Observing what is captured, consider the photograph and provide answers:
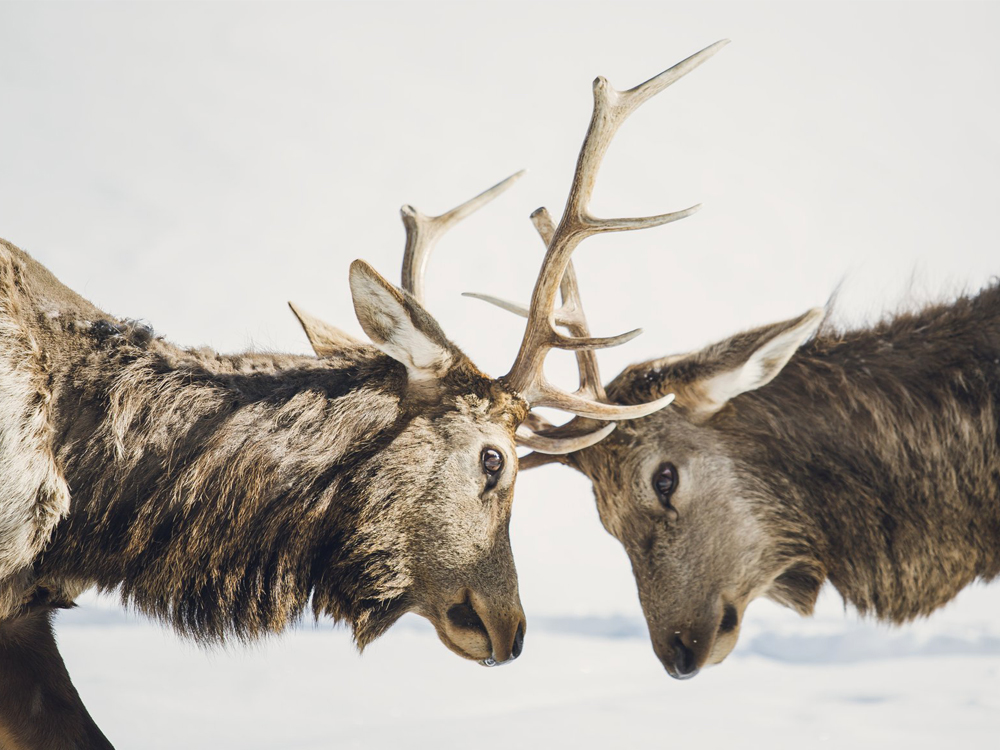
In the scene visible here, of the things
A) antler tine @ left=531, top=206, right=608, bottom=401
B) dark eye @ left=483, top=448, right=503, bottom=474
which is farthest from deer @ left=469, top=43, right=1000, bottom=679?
dark eye @ left=483, top=448, right=503, bottom=474

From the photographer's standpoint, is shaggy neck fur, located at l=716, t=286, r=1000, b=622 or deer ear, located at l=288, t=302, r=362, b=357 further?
deer ear, located at l=288, t=302, r=362, b=357

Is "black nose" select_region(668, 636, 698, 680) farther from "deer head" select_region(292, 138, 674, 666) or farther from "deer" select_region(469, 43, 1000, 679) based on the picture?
"deer head" select_region(292, 138, 674, 666)

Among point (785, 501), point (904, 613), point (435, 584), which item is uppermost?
point (435, 584)

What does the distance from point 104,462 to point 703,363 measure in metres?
2.32

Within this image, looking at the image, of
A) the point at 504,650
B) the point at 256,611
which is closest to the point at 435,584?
the point at 504,650

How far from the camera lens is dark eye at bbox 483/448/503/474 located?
12.9 feet

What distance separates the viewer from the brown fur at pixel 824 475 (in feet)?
13.5

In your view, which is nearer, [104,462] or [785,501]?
[104,462]

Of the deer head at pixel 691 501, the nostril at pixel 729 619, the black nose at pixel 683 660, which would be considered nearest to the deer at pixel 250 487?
the deer head at pixel 691 501

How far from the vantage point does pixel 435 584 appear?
12.6 ft

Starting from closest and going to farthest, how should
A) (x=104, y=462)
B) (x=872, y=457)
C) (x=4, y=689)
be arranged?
1. (x=104, y=462)
2. (x=4, y=689)
3. (x=872, y=457)

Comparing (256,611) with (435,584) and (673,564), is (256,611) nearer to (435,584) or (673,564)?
(435,584)

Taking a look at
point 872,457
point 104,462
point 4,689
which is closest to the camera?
point 104,462

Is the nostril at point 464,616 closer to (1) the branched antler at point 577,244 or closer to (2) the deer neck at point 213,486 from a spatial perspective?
(2) the deer neck at point 213,486
